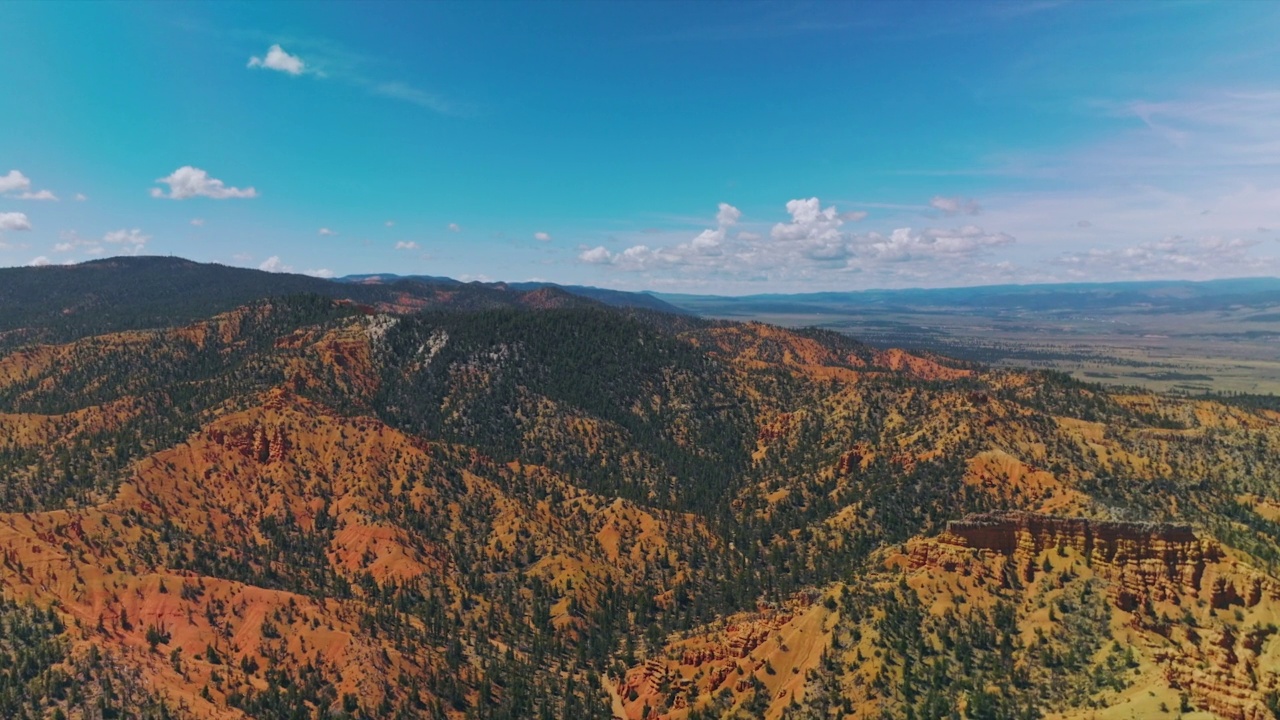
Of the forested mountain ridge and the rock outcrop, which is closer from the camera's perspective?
the rock outcrop

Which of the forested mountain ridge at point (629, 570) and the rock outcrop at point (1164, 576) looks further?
the forested mountain ridge at point (629, 570)

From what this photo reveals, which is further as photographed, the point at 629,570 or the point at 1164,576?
the point at 629,570

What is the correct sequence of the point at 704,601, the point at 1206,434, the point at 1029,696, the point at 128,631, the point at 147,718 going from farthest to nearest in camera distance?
the point at 1206,434 → the point at 704,601 → the point at 128,631 → the point at 147,718 → the point at 1029,696

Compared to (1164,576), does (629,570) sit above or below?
below

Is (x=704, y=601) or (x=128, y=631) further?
(x=704, y=601)

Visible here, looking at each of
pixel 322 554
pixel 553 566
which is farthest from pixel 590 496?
pixel 322 554

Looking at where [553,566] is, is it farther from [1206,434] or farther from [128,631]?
[1206,434]

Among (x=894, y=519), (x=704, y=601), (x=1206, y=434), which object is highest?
(x=1206, y=434)

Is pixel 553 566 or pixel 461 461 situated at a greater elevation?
pixel 461 461
